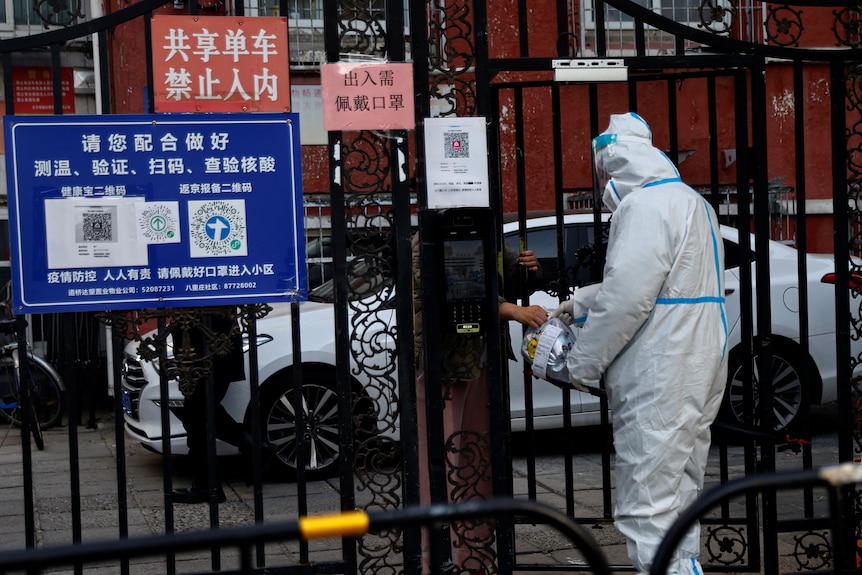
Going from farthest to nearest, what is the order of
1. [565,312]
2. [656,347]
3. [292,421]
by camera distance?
1. [292,421]
2. [565,312]
3. [656,347]

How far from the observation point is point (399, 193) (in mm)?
4434

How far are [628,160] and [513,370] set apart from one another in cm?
358

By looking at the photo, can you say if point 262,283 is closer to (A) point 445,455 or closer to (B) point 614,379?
(A) point 445,455

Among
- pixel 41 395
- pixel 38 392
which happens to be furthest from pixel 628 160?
pixel 41 395

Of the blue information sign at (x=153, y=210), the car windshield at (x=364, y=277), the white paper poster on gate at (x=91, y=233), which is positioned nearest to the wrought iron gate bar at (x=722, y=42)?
the car windshield at (x=364, y=277)

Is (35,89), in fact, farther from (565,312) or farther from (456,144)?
(565,312)

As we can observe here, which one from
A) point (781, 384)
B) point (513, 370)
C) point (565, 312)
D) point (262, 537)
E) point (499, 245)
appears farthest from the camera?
point (781, 384)

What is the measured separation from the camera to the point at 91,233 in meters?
4.22

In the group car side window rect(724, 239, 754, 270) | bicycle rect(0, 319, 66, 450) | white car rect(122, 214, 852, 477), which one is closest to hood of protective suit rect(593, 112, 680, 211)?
white car rect(122, 214, 852, 477)

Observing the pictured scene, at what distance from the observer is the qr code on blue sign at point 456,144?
4.39 m

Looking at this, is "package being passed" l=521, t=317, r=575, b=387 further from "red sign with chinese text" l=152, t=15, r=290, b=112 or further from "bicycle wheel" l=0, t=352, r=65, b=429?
"bicycle wheel" l=0, t=352, r=65, b=429

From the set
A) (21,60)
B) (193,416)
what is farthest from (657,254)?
(21,60)

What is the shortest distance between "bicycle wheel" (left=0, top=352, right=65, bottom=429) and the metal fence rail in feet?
26.8

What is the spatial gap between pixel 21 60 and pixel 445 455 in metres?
8.90
